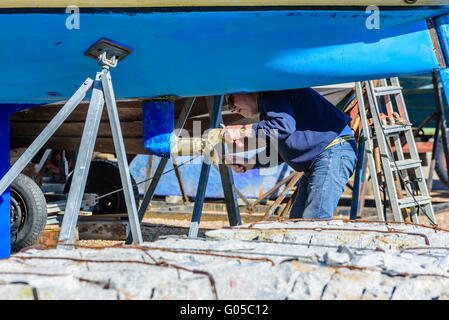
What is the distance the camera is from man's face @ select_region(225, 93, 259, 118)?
10.3ft

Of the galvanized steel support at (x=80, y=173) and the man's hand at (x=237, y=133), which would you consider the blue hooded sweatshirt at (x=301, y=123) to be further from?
the galvanized steel support at (x=80, y=173)

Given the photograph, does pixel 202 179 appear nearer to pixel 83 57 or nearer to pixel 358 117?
pixel 83 57

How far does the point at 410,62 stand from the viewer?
9.13 feet

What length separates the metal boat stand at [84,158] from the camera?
218 cm

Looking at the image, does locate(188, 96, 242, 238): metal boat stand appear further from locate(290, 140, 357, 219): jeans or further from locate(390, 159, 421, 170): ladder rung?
locate(390, 159, 421, 170): ladder rung

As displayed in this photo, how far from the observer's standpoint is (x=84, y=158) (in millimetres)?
2287

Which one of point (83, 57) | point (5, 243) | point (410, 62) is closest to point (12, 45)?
point (83, 57)

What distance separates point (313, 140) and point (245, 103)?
501mm

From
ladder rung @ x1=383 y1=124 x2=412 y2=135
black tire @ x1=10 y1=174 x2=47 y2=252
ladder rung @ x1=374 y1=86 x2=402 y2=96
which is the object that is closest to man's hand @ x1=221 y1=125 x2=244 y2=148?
black tire @ x1=10 y1=174 x2=47 y2=252

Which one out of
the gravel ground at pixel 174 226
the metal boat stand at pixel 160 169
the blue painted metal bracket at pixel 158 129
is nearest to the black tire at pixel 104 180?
the gravel ground at pixel 174 226

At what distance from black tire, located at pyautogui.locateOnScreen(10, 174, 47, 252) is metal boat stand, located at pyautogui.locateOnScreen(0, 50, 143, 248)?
5.59ft
